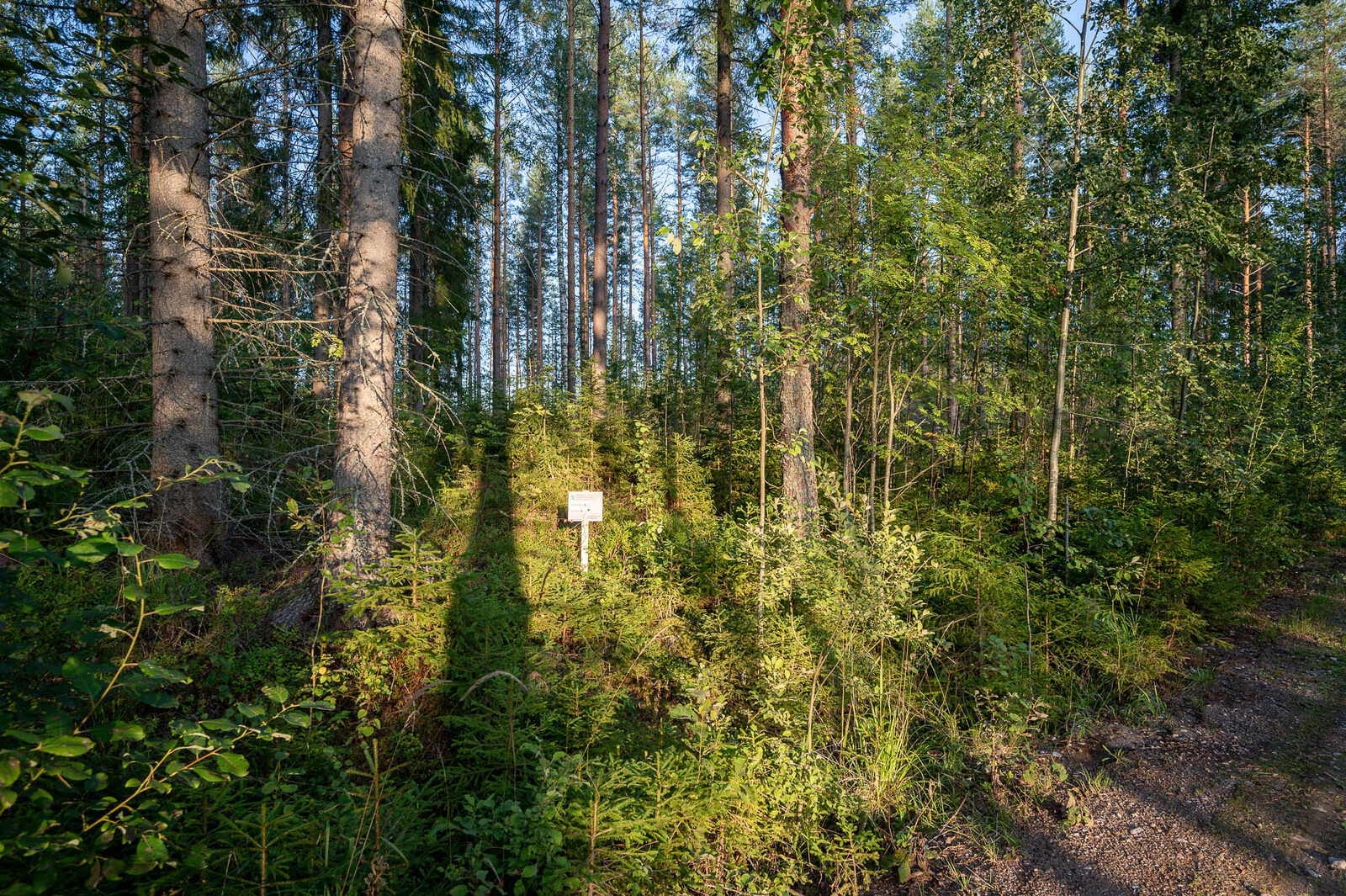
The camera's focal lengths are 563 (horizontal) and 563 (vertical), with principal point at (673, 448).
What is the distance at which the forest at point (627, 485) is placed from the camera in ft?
7.57

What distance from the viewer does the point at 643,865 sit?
2.42 metres

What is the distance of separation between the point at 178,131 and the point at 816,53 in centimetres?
518

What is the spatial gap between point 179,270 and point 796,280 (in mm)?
5326

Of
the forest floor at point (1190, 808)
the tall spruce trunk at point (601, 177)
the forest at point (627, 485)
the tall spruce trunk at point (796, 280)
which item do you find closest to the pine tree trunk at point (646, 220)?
the tall spruce trunk at point (601, 177)

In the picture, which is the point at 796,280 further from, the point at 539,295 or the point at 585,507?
the point at 539,295

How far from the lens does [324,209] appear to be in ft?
22.0

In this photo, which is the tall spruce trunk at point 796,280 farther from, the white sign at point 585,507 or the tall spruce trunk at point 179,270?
the tall spruce trunk at point 179,270

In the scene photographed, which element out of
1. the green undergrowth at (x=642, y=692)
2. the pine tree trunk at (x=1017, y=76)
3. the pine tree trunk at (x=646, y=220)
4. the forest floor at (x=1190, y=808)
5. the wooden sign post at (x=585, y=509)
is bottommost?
the forest floor at (x=1190, y=808)

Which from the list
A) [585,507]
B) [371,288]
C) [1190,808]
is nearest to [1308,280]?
[1190,808]

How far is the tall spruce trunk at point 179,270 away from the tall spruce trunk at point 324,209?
0.80 meters

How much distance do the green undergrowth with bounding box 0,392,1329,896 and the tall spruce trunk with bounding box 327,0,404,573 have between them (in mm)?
470

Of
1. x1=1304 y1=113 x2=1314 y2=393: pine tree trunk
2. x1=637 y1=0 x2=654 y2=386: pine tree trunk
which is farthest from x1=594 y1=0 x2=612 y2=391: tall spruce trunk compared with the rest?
x1=1304 y1=113 x2=1314 y2=393: pine tree trunk

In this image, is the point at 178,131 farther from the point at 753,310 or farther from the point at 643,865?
the point at 643,865

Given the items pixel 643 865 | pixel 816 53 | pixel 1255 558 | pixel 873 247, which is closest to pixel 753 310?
pixel 873 247
